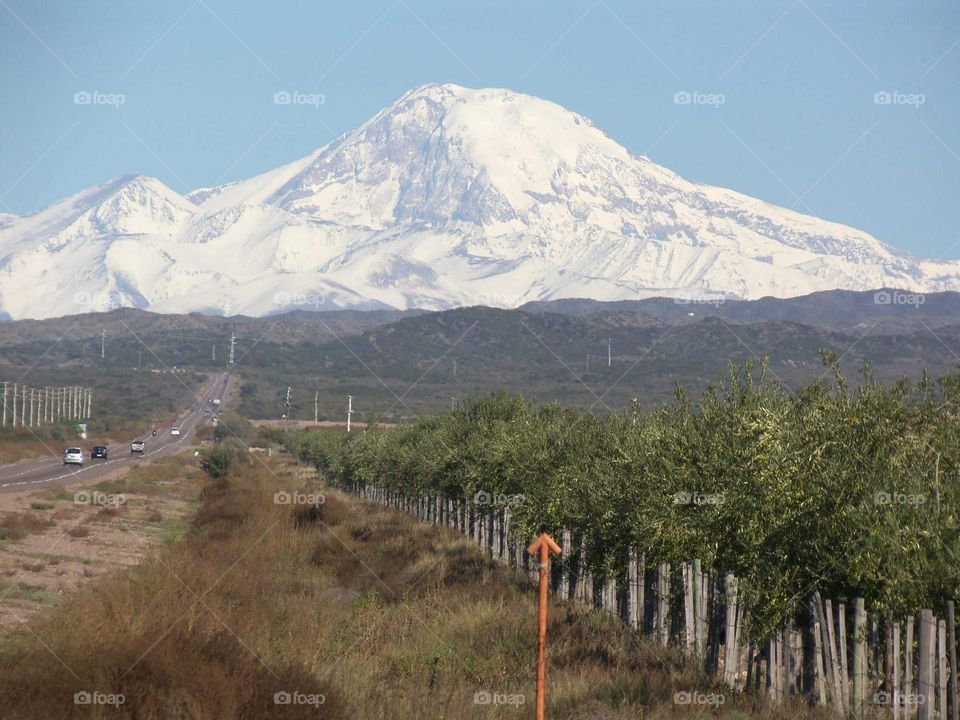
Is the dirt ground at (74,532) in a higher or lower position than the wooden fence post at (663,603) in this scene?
lower

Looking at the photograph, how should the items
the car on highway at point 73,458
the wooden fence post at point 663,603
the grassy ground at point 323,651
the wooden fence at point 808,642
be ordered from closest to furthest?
the grassy ground at point 323,651 → the wooden fence at point 808,642 → the wooden fence post at point 663,603 → the car on highway at point 73,458

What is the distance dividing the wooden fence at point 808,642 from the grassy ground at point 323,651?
67 cm

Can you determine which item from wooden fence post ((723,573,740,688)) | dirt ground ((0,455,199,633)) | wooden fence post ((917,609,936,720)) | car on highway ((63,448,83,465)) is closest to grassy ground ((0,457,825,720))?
wooden fence post ((723,573,740,688))

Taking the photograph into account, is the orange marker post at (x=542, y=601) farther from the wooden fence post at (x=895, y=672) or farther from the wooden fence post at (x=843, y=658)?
the wooden fence post at (x=843, y=658)

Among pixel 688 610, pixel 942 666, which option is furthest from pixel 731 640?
pixel 942 666

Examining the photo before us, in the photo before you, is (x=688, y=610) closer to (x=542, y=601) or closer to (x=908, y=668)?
(x=908, y=668)

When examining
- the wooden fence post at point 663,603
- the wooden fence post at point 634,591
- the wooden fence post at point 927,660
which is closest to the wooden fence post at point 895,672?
the wooden fence post at point 927,660

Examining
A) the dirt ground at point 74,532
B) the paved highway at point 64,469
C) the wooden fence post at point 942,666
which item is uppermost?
the wooden fence post at point 942,666

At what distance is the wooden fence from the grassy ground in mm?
666

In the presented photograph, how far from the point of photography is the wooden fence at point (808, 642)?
14875mm

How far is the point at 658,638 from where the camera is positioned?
907 inches

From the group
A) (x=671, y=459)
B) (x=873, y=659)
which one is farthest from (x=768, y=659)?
(x=671, y=459)

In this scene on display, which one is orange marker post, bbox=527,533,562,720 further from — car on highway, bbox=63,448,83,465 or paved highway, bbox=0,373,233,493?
car on highway, bbox=63,448,83,465

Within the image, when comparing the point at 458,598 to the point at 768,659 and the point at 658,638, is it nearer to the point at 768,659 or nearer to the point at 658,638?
the point at 658,638
